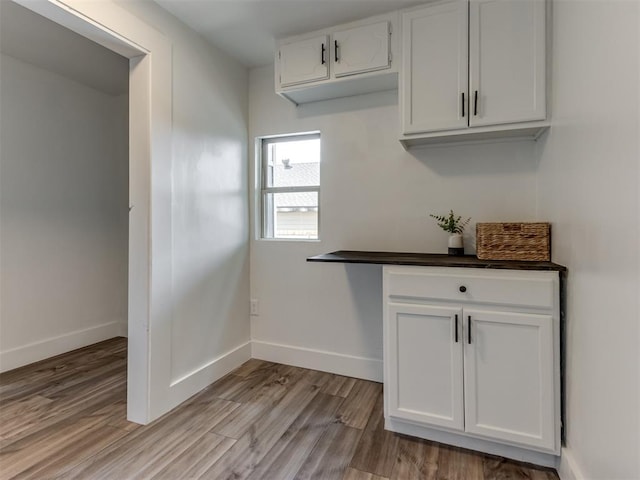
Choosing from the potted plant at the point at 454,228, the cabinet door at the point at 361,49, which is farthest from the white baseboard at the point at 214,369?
the cabinet door at the point at 361,49

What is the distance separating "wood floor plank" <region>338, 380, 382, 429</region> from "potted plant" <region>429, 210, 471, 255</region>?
3.45 ft

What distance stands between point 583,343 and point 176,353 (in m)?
2.07

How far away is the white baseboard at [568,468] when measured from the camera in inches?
50.6

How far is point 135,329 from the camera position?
1860mm

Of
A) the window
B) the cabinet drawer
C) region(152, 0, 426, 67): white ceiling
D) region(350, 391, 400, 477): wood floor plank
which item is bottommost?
region(350, 391, 400, 477): wood floor plank

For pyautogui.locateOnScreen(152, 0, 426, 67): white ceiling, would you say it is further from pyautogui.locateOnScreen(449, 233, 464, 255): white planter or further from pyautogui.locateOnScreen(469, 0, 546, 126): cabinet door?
pyautogui.locateOnScreen(449, 233, 464, 255): white planter

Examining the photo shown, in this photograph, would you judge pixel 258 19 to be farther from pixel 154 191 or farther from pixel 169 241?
pixel 169 241

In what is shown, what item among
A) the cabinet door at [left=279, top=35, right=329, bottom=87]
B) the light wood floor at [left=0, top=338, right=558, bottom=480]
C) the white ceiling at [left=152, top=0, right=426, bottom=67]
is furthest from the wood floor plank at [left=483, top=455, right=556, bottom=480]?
the white ceiling at [left=152, top=0, right=426, bottom=67]

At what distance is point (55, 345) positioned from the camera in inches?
112

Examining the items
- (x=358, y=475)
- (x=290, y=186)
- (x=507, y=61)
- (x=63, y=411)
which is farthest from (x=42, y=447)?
(x=507, y=61)

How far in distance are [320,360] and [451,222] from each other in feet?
4.59

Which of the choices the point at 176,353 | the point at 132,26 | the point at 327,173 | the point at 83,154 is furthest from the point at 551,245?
the point at 83,154

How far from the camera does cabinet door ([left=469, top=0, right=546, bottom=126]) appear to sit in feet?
5.33

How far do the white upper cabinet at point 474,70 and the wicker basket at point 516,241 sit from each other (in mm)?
517
